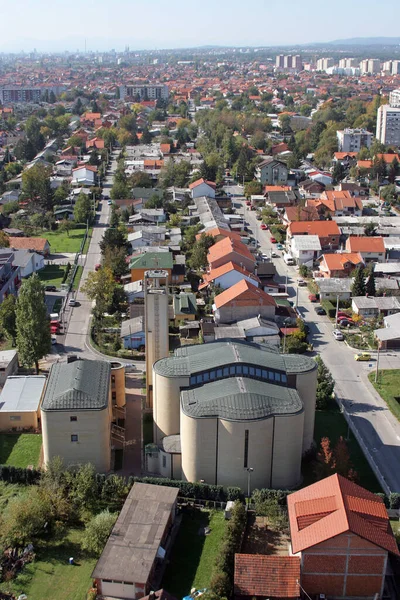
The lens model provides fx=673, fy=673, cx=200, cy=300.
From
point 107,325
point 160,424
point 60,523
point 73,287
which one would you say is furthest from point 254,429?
point 73,287

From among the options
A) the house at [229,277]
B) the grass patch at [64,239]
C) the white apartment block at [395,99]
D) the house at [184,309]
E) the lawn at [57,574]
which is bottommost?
the grass patch at [64,239]

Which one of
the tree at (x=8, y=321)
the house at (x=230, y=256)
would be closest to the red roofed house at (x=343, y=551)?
the tree at (x=8, y=321)

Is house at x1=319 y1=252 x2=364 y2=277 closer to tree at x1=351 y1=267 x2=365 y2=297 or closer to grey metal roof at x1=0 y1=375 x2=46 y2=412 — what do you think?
tree at x1=351 y1=267 x2=365 y2=297

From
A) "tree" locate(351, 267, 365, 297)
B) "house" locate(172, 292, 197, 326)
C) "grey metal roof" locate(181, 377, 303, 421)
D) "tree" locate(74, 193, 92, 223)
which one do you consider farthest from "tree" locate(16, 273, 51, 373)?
"tree" locate(74, 193, 92, 223)

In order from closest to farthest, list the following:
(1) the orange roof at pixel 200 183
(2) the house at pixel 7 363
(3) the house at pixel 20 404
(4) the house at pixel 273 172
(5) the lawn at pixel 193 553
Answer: (5) the lawn at pixel 193 553 → (3) the house at pixel 20 404 → (2) the house at pixel 7 363 → (1) the orange roof at pixel 200 183 → (4) the house at pixel 273 172

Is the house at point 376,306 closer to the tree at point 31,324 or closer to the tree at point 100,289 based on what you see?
the tree at point 100,289

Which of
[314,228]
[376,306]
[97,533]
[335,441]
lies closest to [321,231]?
[314,228]
